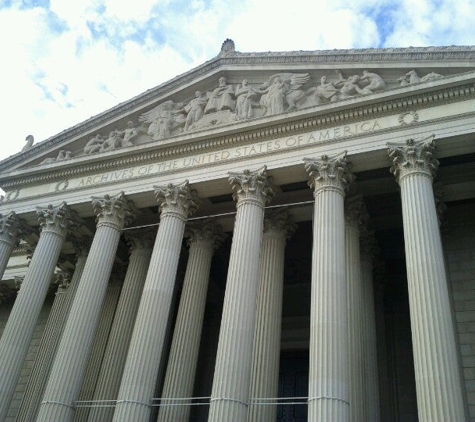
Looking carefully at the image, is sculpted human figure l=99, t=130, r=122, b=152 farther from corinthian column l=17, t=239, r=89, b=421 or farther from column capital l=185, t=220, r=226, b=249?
column capital l=185, t=220, r=226, b=249

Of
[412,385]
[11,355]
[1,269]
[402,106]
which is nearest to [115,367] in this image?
[11,355]

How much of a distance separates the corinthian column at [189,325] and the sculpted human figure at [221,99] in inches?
210

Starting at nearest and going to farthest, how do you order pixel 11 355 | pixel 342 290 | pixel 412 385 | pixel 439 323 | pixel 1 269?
pixel 439 323 → pixel 342 290 → pixel 11 355 → pixel 412 385 → pixel 1 269

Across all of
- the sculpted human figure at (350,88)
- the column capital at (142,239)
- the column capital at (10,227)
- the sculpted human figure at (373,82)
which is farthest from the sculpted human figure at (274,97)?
the column capital at (10,227)

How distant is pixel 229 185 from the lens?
22.6 metres

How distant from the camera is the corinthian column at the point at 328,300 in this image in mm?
15516

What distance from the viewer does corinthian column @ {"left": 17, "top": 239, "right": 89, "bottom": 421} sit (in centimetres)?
2300

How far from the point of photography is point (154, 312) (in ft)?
65.7

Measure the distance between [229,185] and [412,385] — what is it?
11628 millimetres

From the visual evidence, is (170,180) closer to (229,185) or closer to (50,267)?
(229,185)

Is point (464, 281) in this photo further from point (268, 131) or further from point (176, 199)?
point (176, 199)

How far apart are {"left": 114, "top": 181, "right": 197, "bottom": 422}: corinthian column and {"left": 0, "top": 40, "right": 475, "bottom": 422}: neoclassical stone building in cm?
7

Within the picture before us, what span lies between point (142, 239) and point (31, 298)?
5644mm

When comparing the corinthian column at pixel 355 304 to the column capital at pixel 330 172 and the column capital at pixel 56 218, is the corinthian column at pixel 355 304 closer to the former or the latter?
the column capital at pixel 330 172
